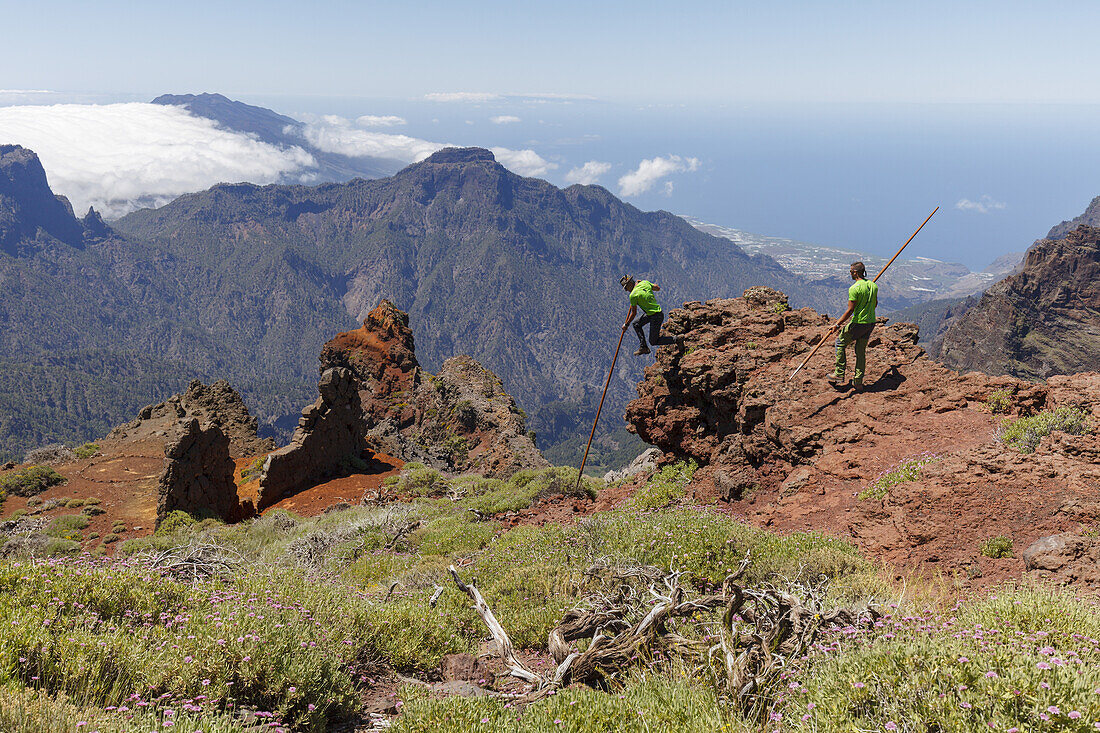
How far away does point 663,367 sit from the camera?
1297cm

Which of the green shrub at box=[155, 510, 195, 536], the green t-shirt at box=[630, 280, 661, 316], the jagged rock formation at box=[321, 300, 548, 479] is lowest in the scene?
the jagged rock formation at box=[321, 300, 548, 479]

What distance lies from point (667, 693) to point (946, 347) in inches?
3333

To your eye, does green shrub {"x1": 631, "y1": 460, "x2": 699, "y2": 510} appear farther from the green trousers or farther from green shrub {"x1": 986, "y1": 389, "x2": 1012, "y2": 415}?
green shrub {"x1": 986, "y1": 389, "x2": 1012, "y2": 415}

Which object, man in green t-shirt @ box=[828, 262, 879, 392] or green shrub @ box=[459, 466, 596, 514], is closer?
man in green t-shirt @ box=[828, 262, 879, 392]

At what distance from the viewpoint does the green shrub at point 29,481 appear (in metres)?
18.4

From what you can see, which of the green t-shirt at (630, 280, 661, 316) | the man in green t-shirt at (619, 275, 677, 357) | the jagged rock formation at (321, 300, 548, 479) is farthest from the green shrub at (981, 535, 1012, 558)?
the jagged rock formation at (321, 300, 548, 479)

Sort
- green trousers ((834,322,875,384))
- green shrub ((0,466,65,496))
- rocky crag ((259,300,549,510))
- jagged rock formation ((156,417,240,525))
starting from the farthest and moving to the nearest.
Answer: rocky crag ((259,300,549,510)) < green shrub ((0,466,65,496)) < jagged rock formation ((156,417,240,525)) < green trousers ((834,322,875,384))

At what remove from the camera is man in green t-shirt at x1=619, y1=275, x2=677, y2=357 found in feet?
38.9

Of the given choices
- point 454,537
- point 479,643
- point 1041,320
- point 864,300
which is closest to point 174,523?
point 454,537

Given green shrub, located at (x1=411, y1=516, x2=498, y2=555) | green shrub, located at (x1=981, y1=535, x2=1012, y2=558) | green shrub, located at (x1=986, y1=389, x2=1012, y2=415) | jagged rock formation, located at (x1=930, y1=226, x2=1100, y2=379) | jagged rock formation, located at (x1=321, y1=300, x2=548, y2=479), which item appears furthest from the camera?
jagged rock formation, located at (x1=930, y1=226, x2=1100, y2=379)

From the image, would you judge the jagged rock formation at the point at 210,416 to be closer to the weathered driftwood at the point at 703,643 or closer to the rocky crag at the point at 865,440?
the rocky crag at the point at 865,440

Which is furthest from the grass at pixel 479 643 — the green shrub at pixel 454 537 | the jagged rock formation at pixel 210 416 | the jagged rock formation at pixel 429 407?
the jagged rock formation at pixel 210 416

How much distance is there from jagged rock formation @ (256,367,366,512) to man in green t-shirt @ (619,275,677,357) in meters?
12.9

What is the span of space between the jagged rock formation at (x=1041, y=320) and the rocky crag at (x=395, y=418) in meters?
60.5
